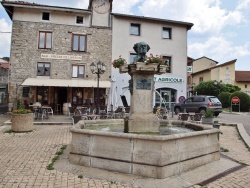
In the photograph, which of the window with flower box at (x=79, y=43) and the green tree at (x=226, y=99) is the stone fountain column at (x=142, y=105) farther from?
the green tree at (x=226, y=99)

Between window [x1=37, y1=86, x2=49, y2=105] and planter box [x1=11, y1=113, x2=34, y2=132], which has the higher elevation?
window [x1=37, y1=86, x2=49, y2=105]

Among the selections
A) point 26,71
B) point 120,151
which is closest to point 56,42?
point 26,71

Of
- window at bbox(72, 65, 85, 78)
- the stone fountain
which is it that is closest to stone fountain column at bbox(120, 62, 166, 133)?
the stone fountain

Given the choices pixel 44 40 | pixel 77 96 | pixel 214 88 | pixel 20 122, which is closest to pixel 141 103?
pixel 20 122

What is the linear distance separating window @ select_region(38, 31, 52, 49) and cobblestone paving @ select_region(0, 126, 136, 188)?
12852mm

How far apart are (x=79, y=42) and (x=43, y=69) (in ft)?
12.2

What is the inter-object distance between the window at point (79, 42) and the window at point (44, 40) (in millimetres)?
2013

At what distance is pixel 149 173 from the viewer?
436cm

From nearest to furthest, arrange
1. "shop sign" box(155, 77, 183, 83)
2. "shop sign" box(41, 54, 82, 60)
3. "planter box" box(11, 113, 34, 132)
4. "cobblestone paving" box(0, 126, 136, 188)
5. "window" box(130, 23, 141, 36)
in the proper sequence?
"cobblestone paving" box(0, 126, 136, 188) → "planter box" box(11, 113, 34, 132) → "shop sign" box(41, 54, 82, 60) → "window" box(130, 23, 141, 36) → "shop sign" box(155, 77, 183, 83)

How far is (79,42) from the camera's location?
2014 cm

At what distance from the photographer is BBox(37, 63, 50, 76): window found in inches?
760

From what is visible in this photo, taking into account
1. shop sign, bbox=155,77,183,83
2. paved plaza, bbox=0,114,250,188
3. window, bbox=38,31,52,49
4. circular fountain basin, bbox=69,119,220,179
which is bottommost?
paved plaza, bbox=0,114,250,188

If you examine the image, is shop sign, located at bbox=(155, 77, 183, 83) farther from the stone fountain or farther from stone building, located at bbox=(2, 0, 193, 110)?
the stone fountain

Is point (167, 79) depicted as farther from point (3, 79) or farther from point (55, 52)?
point (3, 79)
